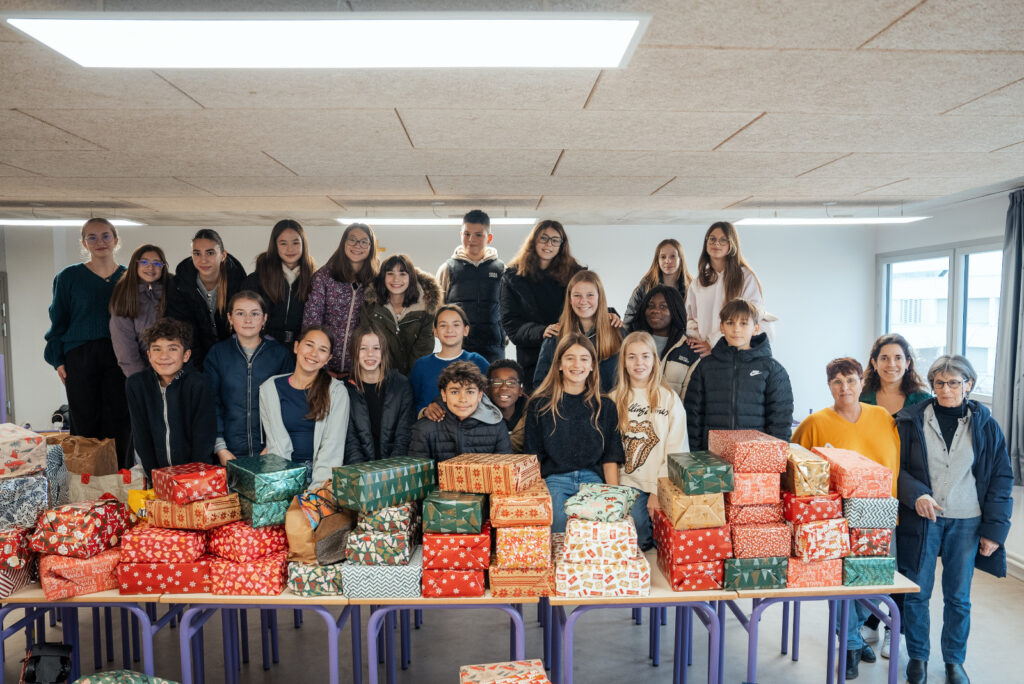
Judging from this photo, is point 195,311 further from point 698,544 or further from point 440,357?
point 698,544

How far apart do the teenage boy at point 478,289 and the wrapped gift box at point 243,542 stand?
196 cm

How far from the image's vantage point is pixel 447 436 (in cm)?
295

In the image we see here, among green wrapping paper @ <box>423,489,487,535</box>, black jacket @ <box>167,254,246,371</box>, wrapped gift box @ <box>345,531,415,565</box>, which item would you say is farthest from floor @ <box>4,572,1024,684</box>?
black jacket @ <box>167,254,246,371</box>

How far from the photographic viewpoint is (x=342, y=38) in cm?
172

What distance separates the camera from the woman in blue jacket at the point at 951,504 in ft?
10.4

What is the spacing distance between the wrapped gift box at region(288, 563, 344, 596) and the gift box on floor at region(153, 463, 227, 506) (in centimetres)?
45

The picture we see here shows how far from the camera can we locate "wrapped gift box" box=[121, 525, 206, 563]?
8.40ft

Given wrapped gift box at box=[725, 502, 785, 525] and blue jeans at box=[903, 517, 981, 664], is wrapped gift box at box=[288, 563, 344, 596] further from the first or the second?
blue jeans at box=[903, 517, 981, 664]

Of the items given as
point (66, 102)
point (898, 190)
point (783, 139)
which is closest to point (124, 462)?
point (66, 102)

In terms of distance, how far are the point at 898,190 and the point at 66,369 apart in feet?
19.5

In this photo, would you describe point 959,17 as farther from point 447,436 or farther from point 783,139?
point 447,436

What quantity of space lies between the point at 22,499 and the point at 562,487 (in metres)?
2.35

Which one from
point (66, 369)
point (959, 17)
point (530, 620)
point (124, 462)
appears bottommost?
point (530, 620)

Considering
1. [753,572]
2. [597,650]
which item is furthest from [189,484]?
[597,650]
